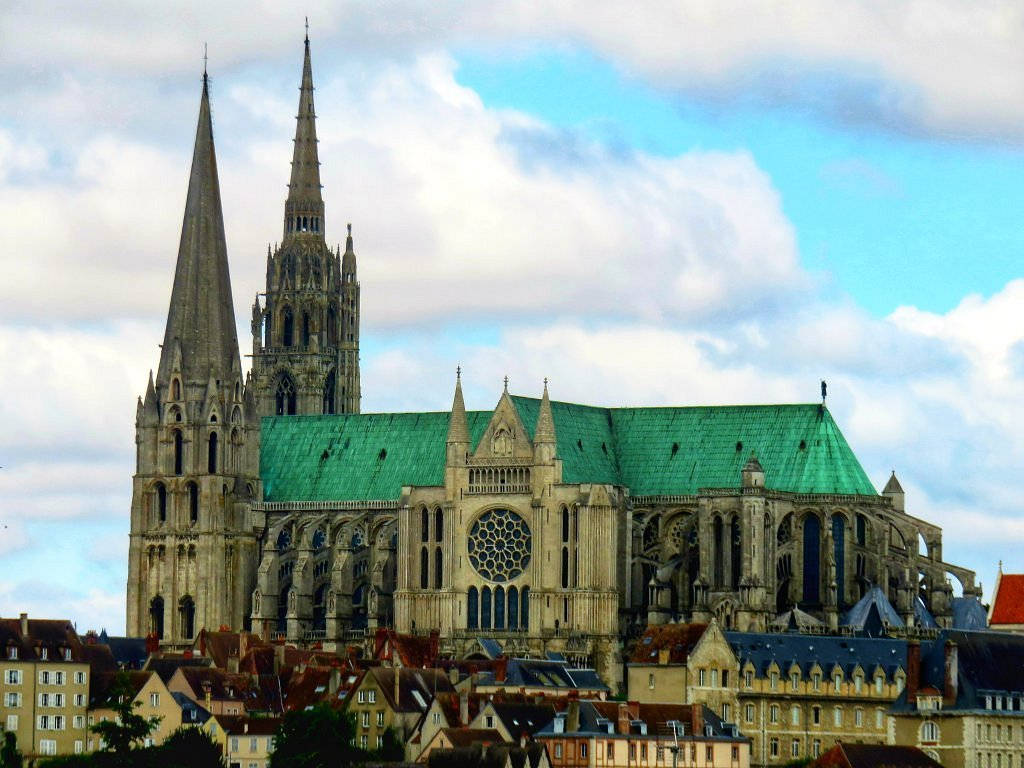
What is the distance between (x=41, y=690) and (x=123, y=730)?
5.65 m

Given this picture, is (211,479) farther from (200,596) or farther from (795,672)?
A: (795,672)

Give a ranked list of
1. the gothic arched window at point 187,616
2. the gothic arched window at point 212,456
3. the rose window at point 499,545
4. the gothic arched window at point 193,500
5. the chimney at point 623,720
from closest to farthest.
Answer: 1. the chimney at point 623,720
2. the rose window at point 499,545
3. the gothic arched window at point 187,616
4. the gothic arched window at point 193,500
5. the gothic arched window at point 212,456

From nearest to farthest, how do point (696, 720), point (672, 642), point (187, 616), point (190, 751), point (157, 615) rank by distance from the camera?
point (190, 751)
point (696, 720)
point (672, 642)
point (187, 616)
point (157, 615)

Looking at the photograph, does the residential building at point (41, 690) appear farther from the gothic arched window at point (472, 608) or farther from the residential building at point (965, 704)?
the residential building at point (965, 704)

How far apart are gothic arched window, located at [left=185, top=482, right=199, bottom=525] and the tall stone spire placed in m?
5.49

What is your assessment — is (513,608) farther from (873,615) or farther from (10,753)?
(10,753)

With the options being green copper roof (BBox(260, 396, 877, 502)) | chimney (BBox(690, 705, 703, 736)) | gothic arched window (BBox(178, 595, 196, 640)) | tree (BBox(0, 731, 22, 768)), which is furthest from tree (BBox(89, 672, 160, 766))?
gothic arched window (BBox(178, 595, 196, 640))

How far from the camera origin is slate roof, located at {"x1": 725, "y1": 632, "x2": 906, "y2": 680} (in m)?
152

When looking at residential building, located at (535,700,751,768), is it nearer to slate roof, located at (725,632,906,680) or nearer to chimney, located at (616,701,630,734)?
chimney, located at (616,701,630,734)

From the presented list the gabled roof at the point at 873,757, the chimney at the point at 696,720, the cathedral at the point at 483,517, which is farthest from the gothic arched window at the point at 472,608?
the gabled roof at the point at 873,757

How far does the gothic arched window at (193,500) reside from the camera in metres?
186

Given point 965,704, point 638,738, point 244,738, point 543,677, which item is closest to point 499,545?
point 543,677

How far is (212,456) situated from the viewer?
18675 centimetres

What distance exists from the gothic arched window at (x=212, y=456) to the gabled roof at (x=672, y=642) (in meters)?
35.0
